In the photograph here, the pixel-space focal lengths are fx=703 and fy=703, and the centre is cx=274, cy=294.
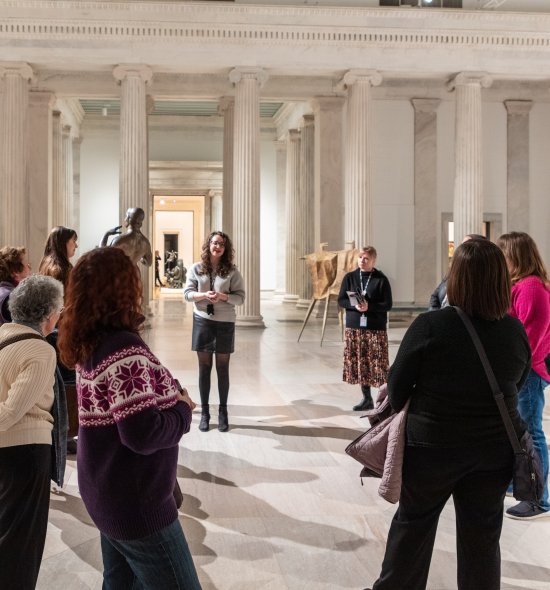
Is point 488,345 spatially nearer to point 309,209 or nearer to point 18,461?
point 18,461

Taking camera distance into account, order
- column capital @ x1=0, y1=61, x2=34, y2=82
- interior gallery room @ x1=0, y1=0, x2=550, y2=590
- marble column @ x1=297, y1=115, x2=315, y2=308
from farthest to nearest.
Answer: marble column @ x1=297, y1=115, x2=315, y2=308, column capital @ x1=0, y1=61, x2=34, y2=82, interior gallery room @ x1=0, y1=0, x2=550, y2=590

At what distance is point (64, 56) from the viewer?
17641 millimetres

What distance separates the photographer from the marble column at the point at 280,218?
98.3 feet

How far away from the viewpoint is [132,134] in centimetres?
1797

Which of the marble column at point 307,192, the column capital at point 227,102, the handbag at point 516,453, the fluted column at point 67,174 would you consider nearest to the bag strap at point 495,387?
the handbag at point 516,453

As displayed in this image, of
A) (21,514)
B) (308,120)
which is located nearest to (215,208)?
(308,120)

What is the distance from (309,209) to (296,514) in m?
20.3

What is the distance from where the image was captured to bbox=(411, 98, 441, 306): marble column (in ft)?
71.8

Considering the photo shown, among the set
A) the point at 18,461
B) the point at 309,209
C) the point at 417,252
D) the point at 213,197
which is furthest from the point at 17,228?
the point at 18,461

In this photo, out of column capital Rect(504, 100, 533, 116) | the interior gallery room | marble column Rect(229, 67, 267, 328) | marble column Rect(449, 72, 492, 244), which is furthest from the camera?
column capital Rect(504, 100, 533, 116)

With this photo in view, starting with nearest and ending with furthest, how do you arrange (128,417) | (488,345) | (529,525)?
(128,417) < (488,345) < (529,525)

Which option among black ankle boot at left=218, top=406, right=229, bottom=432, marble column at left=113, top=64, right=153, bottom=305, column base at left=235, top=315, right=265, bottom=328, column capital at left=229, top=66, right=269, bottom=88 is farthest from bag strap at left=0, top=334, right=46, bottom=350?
column capital at left=229, top=66, right=269, bottom=88

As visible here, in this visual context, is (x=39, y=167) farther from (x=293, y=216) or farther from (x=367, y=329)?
(x=367, y=329)

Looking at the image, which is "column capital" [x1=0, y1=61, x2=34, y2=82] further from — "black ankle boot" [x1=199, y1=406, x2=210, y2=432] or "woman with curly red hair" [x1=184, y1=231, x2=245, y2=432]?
"black ankle boot" [x1=199, y1=406, x2=210, y2=432]
